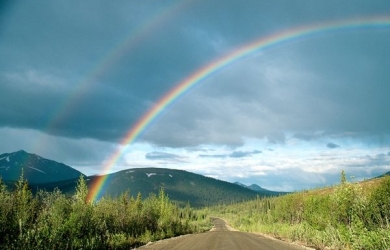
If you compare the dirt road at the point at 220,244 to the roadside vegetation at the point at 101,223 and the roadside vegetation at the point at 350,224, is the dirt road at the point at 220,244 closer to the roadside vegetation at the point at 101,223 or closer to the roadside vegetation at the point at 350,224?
the roadside vegetation at the point at 101,223

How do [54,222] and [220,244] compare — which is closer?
[54,222]

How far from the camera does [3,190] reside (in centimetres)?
2200

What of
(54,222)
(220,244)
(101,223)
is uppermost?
(54,222)

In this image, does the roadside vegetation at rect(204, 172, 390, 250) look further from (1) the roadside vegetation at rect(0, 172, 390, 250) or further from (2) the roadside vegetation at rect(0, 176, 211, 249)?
(2) the roadside vegetation at rect(0, 176, 211, 249)

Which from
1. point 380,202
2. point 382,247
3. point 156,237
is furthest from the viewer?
point 380,202

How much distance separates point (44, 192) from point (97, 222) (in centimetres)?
563

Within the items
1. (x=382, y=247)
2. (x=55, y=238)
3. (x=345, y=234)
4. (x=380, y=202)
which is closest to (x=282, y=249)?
(x=345, y=234)

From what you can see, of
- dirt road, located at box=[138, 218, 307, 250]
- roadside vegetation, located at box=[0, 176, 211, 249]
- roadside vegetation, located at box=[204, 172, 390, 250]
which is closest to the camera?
roadside vegetation, located at box=[0, 176, 211, 249]

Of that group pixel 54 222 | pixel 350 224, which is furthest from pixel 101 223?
pixel 350 224

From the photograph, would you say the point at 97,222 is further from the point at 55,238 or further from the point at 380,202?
the point at 380,202

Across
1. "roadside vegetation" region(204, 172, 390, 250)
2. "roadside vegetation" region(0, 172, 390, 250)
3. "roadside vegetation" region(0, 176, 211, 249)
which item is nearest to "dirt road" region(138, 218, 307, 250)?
"roadside vegetation" region(0, 172, 390, 250)

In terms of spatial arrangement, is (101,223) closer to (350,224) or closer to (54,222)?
(54,222)

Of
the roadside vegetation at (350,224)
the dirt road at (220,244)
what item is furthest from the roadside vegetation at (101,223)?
the dirt road at (220,244)

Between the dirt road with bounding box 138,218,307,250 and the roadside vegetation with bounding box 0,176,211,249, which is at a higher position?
the roadside vegetation with bounding box 0,176,211,249
